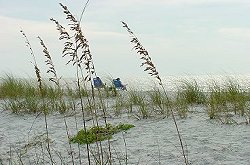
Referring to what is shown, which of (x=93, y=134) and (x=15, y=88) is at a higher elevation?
(x=15, y=88)

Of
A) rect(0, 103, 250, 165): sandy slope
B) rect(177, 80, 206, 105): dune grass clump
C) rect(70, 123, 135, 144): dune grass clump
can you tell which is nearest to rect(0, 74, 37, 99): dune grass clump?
rect(0, 103, 250, 165): sandy slope

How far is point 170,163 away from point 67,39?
2.12 meters

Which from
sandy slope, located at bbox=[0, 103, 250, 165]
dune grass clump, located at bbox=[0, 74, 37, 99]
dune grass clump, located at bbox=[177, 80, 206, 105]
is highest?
dune grass clump, located at bbox=[0, 74, 37, 99]

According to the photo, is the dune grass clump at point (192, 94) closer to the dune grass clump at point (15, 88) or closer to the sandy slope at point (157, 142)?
A: the sandy slope at point (157, 142)

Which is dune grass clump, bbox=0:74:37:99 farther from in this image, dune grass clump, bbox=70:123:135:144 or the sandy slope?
dune grass clump, bbox=70:123:135:144

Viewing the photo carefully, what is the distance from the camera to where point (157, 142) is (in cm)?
488

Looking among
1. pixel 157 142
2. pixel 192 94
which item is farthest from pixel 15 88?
pixel 157 142

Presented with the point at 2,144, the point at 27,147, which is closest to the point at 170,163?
the point at 27,147

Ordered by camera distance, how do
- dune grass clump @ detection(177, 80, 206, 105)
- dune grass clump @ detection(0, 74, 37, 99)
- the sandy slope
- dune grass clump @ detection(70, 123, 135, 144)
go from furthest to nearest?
dune grass clump @ detection(0, 74, 37, 99), dune grass clump @ detection(177, 80, 206, 105), dune grass clump @ detection(70, 123, 135, 144), the sandy slope

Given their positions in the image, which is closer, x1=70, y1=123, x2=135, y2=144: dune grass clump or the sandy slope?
the sandy slope

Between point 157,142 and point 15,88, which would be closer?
point 157,142

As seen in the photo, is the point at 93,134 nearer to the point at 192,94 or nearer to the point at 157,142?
the point at 157,142

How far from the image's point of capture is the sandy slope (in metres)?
4.14

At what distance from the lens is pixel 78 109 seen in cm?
793
